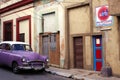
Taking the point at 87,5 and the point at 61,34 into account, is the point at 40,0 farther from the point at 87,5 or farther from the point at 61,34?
the point at 87,5

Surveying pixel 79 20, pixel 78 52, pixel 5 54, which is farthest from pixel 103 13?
pixel 5 54

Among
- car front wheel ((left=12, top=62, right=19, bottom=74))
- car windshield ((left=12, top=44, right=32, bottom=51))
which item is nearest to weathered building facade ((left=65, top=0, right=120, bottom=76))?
car windshield ((left=12, top=44, right=32, bottom=51))

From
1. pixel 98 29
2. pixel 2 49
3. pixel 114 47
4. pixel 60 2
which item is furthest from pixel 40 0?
pixel 114 47

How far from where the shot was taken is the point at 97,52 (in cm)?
1499

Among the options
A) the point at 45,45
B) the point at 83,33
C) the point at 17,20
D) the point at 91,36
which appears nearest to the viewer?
the point at 91,36

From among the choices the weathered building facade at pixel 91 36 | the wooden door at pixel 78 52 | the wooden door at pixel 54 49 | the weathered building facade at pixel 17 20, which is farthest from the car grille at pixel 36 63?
the weathered building facade at pixel 17 20

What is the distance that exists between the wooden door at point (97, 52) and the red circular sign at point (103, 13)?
1.10 meters

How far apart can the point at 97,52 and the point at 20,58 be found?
4222mm

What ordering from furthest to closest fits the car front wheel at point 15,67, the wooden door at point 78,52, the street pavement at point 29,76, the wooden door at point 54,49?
1. the wooden door at point 54,49
2. the wooden door at point 78,52
3. the car front wheel at point 15,67
4. the street pavement at point 29,76

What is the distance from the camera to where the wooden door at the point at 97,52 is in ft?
48.8

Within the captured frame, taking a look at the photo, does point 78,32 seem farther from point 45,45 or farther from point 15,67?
point 15,67

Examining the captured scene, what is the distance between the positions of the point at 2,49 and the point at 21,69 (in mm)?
2747

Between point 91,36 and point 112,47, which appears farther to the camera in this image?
point 91,36

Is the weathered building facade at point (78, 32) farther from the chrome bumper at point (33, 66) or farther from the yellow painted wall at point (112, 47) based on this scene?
the chrome bumper at point (33, 66)
